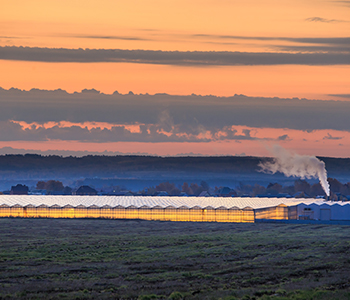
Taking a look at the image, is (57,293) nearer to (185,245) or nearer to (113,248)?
(113,248)

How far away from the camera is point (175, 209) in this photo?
128m

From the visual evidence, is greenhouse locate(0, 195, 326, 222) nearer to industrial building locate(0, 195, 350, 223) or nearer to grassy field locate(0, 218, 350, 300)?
industrial building locate(0, 195, 350, 223)

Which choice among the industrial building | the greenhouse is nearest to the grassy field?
the greenhouse

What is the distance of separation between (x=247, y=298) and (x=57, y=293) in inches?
526

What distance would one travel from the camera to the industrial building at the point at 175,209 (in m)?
125

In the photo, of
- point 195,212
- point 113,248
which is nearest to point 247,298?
point 113,248

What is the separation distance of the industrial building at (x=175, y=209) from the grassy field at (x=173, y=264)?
68.5 ft

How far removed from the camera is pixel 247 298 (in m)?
36.3

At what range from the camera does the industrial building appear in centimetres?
12488

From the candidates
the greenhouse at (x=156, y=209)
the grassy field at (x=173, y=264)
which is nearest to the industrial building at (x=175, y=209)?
the greenhouse at (x=156, y=209)

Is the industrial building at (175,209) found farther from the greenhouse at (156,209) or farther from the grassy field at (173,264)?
the grassy field at (173,264)

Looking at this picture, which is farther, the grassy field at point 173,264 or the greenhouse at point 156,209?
the greenhouse at point 156,209

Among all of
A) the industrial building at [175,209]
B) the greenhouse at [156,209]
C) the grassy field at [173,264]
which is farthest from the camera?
the industrial building at [175,209]

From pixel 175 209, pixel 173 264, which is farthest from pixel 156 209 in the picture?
pixel 173 264
